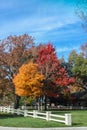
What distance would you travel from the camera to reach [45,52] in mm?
70312

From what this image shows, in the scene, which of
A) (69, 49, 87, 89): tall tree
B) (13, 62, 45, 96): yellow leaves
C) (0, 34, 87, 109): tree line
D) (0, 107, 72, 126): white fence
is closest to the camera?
(0, 107, 72, 126): white fence

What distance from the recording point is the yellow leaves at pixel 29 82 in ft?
202

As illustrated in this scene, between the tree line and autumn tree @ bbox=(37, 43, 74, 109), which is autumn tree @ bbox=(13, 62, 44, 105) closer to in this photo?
the tree line

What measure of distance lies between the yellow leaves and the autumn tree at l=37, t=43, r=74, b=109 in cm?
496

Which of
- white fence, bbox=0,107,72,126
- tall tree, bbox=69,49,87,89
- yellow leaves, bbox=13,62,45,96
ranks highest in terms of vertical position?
tall tree, bbox=69,49,87,89

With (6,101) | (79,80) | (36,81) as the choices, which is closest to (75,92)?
(79,80)

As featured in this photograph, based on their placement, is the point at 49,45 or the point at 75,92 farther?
the point at 75,92

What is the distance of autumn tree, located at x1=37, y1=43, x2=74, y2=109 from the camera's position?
6862 centimetres

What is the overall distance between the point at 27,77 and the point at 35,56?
1015 centimetres

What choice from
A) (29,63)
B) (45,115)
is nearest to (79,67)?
(29,63)

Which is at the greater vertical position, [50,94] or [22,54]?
[22,54]

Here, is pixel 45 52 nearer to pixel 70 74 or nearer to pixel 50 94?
pixel 50 94

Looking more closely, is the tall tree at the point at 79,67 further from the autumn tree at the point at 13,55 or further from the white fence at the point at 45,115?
the white fence at the point at 45,115

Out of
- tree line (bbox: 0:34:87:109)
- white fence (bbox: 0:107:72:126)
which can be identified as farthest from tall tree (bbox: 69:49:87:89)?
white fence (bbox: 0:107:72:126)
